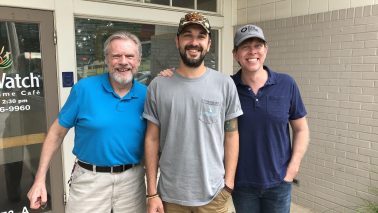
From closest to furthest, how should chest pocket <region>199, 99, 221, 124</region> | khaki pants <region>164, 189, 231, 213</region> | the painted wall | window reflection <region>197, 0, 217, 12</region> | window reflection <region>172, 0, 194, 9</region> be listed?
chest pocket <region>199, 99, 221, 124</region>, khaki pants <region>164, 189, 231, 213</region>, the painted wall, window reflection <region>172, 0, 194, 9</region>, window reflection <region>197, 0, 217, 12</region>

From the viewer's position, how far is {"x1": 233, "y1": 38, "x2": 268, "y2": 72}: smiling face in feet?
6.44

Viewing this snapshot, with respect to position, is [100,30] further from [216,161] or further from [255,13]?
[216,161]

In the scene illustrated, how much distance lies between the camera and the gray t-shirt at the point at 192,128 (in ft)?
5.89

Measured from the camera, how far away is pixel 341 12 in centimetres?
353

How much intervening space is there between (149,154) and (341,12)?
2745mm

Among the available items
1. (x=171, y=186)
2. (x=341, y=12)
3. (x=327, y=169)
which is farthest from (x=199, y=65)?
(x=327, y=169)

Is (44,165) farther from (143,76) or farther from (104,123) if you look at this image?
(143,76)

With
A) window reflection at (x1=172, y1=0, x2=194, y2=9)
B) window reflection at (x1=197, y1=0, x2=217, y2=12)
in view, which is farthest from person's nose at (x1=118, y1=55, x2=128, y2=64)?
window reflection at (x1=197, y1=0, x2=217, y2=12)

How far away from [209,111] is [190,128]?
14cm

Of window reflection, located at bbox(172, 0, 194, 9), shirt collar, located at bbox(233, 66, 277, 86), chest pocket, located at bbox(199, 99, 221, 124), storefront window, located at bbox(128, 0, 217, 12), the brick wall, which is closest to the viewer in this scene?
chest pocket, located at bbox(199, 99, 221, 124)

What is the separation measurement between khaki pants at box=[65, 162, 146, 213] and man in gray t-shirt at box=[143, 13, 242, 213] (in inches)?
5.5

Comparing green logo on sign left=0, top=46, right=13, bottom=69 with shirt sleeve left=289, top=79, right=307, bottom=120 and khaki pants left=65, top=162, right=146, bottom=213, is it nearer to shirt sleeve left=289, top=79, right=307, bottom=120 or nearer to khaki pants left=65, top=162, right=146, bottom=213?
khaki pants left=65, top=162, right=146, bottom=213

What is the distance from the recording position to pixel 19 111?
3.21m

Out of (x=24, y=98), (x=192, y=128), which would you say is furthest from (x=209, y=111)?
(x=24, y=98)
